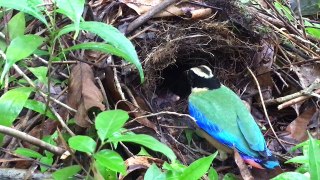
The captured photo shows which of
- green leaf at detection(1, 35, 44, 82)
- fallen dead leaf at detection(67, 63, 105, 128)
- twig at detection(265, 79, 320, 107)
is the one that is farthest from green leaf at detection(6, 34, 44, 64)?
twig at detection(265, 79, 320, 107)

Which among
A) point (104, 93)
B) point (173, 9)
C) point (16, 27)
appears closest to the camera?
point (16, 27)

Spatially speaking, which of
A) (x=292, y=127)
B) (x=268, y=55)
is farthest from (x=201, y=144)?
(x=268, y=55)

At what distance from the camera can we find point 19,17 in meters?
2.48

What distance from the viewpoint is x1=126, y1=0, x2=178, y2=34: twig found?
3.32m

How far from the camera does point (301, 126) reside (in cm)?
321

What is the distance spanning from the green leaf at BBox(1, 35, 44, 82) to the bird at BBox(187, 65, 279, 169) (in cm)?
132

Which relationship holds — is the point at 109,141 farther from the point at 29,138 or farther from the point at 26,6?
the point at 26,6

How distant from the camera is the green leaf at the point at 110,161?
1849 mm

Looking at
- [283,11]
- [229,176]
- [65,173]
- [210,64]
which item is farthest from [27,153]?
[283,11]

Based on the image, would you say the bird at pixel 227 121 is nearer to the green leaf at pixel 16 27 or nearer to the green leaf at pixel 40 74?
the green leaf at pixel 40 74

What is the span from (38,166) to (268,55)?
6.06 ft

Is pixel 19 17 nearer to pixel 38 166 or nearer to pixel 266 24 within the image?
pixel 38 166

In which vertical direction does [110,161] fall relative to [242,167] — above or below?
above

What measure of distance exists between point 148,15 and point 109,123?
1528 mm
